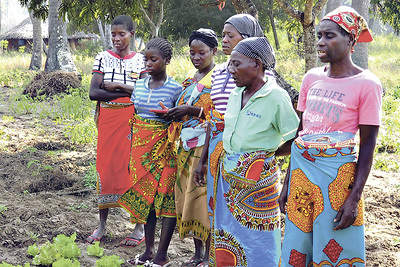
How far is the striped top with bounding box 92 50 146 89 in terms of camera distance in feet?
13.5

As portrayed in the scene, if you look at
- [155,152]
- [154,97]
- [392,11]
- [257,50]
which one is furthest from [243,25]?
[392,11]

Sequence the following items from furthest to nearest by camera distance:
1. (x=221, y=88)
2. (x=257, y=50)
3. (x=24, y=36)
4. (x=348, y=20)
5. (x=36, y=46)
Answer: (x=24, y=36) → (x=36, y=46) → (x=221, y=88) → (x=257, y=50) → (x=348, y=20)

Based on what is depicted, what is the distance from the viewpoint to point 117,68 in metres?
4.15

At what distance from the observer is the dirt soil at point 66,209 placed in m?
3.93

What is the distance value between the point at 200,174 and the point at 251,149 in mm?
611

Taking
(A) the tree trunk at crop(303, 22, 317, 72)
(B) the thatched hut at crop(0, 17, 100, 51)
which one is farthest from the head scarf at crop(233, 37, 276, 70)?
(B) the thatched hut at crop(0, 17, 100, 51)

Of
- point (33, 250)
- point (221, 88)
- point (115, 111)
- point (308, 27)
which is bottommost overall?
point (33, 250)

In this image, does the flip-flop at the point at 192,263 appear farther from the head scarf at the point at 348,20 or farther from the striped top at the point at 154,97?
the head scarf at the point at 348,20

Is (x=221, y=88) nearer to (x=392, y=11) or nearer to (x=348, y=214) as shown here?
(x=348, y=214)

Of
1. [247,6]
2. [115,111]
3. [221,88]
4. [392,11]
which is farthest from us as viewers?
[392,11]

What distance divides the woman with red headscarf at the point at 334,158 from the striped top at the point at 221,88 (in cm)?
79

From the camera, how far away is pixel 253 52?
8.86 ft

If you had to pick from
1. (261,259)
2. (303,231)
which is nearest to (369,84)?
(303,231)

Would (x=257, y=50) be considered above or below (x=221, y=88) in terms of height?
above
